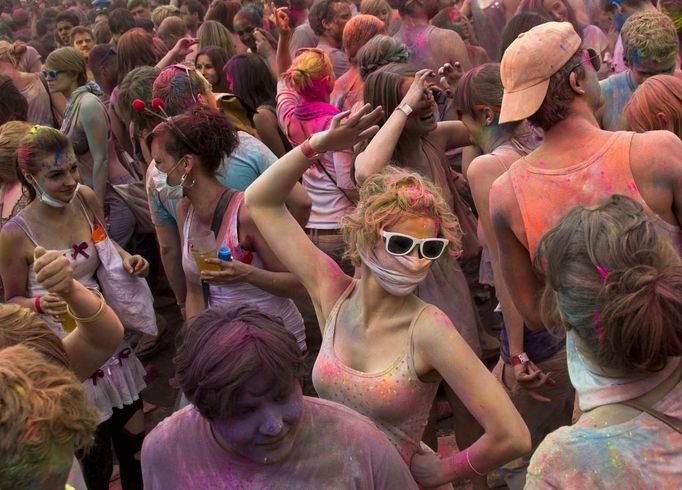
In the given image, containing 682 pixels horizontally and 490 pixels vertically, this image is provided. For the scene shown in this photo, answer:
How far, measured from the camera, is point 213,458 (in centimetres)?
217

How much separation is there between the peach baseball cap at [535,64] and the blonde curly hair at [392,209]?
43 centimetres

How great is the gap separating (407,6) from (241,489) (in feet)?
18.2

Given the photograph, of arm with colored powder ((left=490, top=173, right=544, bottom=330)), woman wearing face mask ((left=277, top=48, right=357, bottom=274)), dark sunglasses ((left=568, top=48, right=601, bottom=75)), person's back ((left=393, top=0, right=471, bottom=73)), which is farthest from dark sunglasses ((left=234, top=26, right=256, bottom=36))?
arm with colored powder ((left=490, top=173, right=544, bottom=330))

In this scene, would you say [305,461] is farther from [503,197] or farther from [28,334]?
[503,197]

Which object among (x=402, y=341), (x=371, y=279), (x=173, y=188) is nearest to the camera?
(x=402, y=341)

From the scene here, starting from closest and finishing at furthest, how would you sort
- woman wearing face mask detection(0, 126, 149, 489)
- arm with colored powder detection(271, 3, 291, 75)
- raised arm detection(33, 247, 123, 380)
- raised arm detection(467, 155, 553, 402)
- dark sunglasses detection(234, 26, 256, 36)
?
raised arm detection(33, 247, 123, 380)
raised arm detection(467, 155, 553, 402)
woman wearing face mask detection(0, 126, 149, 489)
arm with colored powder detection(271, 3, 291, 75)
dark sunglasses detection(234, 26, 256, 36)

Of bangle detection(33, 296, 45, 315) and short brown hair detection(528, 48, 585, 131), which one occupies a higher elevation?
short brown hair detection(528, 48, 585, 131)

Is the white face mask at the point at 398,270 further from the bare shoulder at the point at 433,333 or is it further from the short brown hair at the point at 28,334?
the short brown hair at the point at 28,334

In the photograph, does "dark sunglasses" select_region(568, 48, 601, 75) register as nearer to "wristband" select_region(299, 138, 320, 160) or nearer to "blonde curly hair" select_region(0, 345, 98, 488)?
"wristband" select_region(299, 138, 320, 160)

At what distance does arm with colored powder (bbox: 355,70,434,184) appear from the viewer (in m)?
3.72

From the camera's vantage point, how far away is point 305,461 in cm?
213

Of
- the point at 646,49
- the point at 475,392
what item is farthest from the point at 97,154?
the point at 475,392

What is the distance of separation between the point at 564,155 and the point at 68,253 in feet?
7.90

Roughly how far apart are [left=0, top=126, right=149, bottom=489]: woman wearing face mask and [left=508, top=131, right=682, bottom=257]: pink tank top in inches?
82.7
